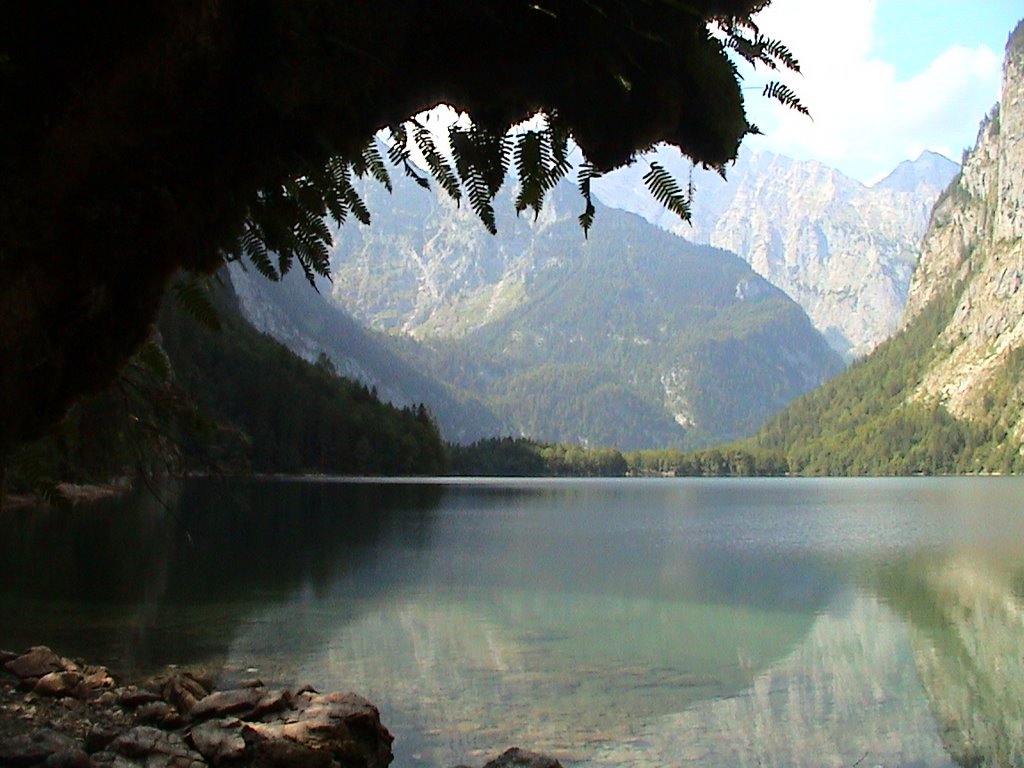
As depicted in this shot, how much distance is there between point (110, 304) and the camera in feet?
9.22

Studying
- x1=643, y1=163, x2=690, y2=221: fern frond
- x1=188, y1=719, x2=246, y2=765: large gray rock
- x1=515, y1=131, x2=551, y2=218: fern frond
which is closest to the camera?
x1=515, y1=131, x2=551, y2=218: fern frond

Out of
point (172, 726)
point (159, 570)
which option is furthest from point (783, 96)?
point (159, 570)

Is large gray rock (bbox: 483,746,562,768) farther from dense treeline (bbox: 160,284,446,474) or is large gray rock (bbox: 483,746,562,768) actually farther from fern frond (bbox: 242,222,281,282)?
dense treeline (bbox: 160,284,446,474)

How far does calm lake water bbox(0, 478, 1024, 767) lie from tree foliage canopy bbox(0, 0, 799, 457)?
4.08ft

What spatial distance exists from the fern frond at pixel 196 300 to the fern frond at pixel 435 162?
1.09 metres

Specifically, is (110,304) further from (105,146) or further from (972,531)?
(972,531)

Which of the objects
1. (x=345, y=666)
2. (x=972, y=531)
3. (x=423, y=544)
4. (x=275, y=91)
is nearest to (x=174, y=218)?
(x=275, y=91)

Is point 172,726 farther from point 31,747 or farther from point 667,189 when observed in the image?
point 667,189

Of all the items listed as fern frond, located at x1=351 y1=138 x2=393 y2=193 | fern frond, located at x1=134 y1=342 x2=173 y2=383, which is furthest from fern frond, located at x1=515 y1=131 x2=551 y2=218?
→ fern frond, located at x1=134 y1=342 x2=173 y2=383

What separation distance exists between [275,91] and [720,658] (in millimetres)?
16577

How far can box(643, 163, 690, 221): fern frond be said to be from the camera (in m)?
3.55

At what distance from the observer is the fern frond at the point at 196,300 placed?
390cm

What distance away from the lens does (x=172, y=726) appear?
392 inches

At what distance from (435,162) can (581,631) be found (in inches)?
692
